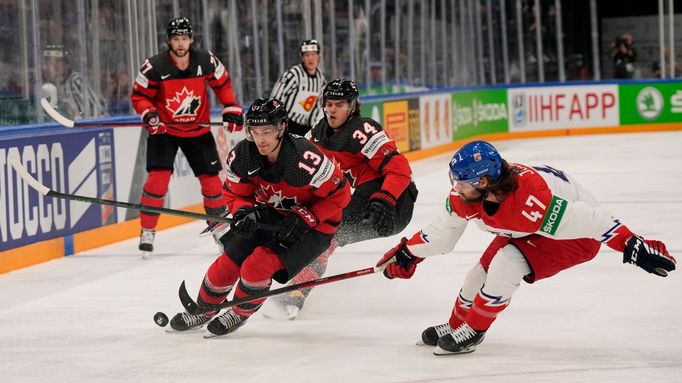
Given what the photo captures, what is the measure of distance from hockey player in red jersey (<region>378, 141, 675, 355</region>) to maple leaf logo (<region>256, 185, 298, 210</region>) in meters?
0.54

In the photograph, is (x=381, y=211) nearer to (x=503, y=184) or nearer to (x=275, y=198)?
(x=275, y=198)

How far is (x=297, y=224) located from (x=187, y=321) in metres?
0.66

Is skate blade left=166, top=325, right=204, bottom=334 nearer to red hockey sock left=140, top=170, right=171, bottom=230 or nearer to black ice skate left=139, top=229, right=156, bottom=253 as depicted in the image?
black ice skate left=139, top=229, right=156, bottom=253

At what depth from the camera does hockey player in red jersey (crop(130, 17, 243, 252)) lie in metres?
7.04

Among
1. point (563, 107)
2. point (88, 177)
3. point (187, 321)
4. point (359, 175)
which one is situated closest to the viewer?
point (187, 321)

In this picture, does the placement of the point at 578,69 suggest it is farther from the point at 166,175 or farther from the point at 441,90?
the point at 166,175

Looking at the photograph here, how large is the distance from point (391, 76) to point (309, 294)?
10.0m

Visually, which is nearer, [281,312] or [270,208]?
[270,208]

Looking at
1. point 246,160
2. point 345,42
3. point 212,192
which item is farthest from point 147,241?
point 345,42

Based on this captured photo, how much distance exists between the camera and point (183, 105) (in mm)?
7227

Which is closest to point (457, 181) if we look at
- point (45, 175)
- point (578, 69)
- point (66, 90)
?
point (45, 175)

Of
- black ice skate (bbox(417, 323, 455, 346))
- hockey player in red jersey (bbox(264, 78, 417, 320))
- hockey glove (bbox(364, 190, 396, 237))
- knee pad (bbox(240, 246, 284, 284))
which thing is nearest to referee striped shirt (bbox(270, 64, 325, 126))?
hockey player in red jersey (bbox(264, 78, 417, 320))

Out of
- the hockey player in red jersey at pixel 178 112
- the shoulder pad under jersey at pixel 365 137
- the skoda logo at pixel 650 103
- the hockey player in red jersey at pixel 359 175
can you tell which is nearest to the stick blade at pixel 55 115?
the hockey player in red jersey at pixel 178 112

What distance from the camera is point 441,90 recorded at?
51.9 ft
